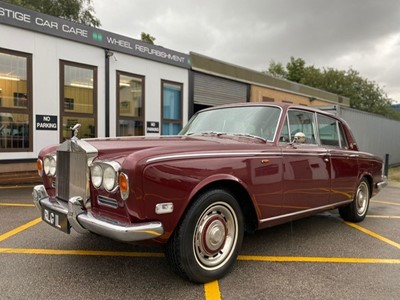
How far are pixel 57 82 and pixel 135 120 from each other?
2.88 meters

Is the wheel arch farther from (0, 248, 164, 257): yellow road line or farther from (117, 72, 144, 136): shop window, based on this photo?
(117, 72, 144, 136): shop window

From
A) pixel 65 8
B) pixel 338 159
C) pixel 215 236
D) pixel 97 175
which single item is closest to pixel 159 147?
pixel 97 175

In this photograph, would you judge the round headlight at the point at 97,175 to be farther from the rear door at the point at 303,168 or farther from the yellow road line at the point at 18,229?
the yellow road line at the point at 18,229

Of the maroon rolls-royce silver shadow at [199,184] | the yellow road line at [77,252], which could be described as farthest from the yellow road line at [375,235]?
the yellow road line at [77,252]

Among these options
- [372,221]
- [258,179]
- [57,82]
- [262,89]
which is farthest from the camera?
[262,89]

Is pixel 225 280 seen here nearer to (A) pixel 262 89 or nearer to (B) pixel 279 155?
(B) pixel 279 155

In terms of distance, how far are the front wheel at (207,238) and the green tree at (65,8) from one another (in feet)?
72.8

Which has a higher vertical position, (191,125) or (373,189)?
(191,125)

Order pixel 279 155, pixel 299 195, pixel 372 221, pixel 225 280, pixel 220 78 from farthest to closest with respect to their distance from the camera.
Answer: pixel 220 78, pixel 372 221, pixel 299 195, pixel 279 155, pixel 225 280

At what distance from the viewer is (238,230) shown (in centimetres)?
348

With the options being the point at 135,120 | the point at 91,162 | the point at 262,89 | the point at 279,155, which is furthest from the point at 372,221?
the point at 262,89

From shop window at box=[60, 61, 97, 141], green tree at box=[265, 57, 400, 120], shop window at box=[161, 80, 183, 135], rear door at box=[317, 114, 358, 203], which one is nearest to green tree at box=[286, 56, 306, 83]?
green tree at box=[265, 57, 400, 120]

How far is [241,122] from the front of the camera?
4.30 metres

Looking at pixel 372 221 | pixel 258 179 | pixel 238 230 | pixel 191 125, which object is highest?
pixel 191 125
